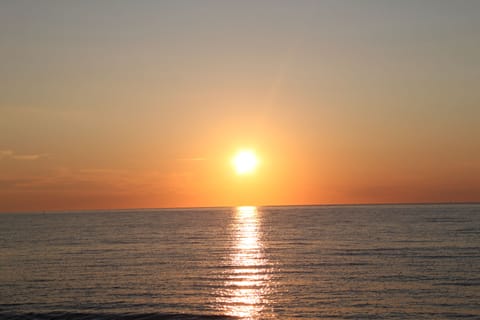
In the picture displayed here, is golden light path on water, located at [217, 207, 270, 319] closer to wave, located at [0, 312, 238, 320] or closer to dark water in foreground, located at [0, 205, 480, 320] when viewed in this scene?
dark water in foreground, located at [0, 205, 480, 320]

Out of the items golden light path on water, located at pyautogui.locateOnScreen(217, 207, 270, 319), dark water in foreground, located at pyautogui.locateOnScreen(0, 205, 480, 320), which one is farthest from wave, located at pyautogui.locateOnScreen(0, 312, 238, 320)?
golden light path on water, located at pyautogui.locateOnScreen(217, 207, 270, 319)

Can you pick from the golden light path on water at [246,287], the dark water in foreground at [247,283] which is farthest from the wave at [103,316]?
the golden light path on water at [246,287]

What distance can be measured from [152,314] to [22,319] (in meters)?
8.52

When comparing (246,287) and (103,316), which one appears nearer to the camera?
(103,316)

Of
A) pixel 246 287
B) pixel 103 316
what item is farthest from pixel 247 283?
pixel 103 316

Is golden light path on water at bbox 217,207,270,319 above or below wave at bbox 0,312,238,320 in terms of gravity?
above

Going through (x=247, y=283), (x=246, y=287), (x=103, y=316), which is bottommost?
(x=103, y=316)

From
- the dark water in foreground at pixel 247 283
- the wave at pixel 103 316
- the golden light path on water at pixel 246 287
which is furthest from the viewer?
the golden light path on water at pixel 246 287

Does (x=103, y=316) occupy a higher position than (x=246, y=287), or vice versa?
(x=246, y=287)

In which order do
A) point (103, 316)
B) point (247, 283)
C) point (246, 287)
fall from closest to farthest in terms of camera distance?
point (103, 316) < point (246, 287) < point (247, 283)

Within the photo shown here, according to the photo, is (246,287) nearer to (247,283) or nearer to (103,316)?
(247,283)

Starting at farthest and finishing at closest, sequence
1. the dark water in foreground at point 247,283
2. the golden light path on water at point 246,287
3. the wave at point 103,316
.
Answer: the golden light path on water at point 246,287 → the dark water in foreground at point 247,283 → the wave at point 103,316

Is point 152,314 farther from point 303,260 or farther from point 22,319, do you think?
point 303,260

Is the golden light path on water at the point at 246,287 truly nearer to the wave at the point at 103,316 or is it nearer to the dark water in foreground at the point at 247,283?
the dark water in foreground at the point at 247,283
